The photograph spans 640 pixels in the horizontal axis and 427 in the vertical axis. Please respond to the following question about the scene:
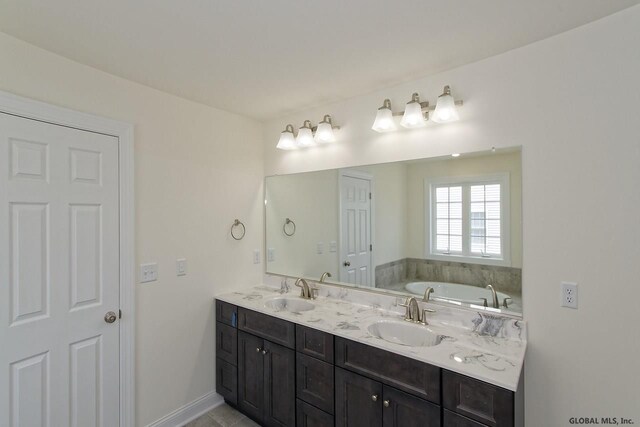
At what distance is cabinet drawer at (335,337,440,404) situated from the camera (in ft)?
4.66

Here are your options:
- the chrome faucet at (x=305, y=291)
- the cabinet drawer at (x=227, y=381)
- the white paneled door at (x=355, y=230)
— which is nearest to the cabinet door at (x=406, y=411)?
the white paneled door at (x=355, y=230)

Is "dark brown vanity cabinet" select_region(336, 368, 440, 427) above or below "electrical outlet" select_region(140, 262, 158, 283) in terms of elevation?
below

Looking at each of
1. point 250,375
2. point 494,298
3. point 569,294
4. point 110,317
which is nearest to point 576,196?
point 569,294

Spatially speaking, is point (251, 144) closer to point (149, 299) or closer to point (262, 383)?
point (149, 299)

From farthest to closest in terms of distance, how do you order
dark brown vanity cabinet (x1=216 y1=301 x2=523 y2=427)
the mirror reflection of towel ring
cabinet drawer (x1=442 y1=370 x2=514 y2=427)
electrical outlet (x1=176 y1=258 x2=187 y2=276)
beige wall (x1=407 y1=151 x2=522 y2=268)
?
1. the mirror reflection of towel ring
2. electrical outlet (x1=176 y1=258 x2=187 y2=276)
3. beige wall (x1=407 y1=151 x2=522 y2=268)
4. dark brown vanity cabinet (x1=216 y1=301 x2=523 y2=427)
5. cabinet drawer (x1=442 y1=370 x2=514 y2=427)

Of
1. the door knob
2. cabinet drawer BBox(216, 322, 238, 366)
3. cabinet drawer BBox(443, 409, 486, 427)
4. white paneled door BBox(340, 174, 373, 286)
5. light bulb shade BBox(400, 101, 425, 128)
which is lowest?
cabinet drawer BBox(216, 322, 238, 366)

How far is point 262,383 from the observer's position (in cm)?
214

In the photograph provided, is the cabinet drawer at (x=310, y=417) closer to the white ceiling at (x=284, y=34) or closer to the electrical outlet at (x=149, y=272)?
the electrical outlet at (x=149, y=272)

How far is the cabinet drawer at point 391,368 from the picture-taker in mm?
1422

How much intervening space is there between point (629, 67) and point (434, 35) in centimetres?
85

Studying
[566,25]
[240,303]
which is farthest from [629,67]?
[240,303]

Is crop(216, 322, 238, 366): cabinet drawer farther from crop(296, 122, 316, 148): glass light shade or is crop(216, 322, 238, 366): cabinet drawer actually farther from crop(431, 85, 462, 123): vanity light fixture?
crop(431, 85, 462, 123): vanity light fixture

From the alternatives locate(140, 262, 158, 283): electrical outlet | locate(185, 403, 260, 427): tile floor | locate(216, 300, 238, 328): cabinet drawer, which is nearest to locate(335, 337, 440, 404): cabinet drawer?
locate(216, 300, 238, 328): cabinet drawer

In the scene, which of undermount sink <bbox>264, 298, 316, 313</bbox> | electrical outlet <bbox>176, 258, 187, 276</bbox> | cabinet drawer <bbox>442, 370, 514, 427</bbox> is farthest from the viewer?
undermount sink <bbox>264, 298, 316, 313</bbox>
